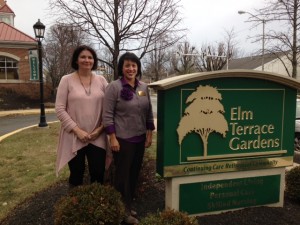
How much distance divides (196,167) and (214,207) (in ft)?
1.80

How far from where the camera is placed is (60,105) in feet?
10.5

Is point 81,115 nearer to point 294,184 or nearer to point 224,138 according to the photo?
point 224,138

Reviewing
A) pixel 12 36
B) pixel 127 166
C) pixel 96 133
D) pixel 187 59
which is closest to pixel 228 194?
pixel 127 166

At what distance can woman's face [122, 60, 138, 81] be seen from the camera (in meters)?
3.20

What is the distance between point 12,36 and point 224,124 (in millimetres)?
24008

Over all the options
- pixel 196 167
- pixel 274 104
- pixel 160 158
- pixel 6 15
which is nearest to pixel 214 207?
pixel 196 167

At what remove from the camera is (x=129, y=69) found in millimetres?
3189

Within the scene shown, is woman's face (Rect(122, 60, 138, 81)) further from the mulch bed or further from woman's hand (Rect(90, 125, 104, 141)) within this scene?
the mulch bed

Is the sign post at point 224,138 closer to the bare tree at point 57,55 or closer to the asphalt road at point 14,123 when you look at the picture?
the asphalt road at point 14,123

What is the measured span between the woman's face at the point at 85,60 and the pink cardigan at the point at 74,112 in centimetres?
15

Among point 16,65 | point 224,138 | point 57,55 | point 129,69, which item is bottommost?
point 224,138

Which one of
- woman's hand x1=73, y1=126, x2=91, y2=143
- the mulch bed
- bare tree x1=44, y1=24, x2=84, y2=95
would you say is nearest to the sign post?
the mulch bed

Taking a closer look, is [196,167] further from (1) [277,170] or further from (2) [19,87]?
(2) [19,87]

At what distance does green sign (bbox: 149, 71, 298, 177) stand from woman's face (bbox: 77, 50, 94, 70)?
0.69m
